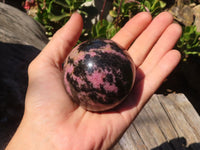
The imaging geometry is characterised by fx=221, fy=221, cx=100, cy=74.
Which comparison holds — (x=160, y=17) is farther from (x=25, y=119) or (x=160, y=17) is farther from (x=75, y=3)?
(x=25, y=119)

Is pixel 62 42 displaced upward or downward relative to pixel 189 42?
upward

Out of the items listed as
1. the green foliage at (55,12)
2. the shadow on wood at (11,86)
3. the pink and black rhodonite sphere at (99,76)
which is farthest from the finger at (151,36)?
the green foliage at (55,12)

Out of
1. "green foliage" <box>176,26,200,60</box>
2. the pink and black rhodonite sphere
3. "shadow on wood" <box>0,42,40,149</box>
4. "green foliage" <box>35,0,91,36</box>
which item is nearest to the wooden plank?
"green foliage" <box>176,26,200,60</box>

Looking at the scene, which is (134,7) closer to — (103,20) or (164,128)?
(103,20)

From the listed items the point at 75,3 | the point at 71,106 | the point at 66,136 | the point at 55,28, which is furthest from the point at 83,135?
the point at 55,28

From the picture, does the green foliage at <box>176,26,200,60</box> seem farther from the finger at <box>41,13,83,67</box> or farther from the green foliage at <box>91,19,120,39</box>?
the finger at <box>41,13,83,67</box>

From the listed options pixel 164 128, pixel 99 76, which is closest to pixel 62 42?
pixel 99 76
